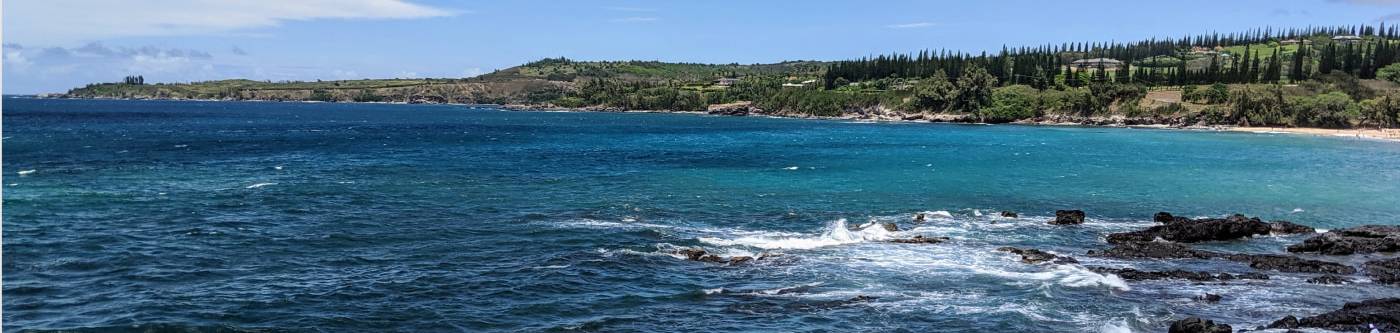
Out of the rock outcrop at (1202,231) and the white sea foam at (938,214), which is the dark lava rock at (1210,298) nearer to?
the rock outcrop at (1202,231)

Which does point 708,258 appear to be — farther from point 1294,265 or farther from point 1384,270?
point 1384,270

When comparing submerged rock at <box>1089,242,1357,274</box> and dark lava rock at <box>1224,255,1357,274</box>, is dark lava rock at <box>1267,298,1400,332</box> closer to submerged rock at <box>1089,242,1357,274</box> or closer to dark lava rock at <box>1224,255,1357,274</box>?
dark lava rock at <box>1224,255,1357,274</box>

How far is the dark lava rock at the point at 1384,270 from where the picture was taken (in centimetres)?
3059

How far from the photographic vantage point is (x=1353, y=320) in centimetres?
2411

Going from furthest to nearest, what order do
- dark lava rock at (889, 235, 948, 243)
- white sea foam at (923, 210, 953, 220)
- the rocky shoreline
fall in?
1. white sea foam at (923, 210, 953, 220)
2. dark lava rock at (889, 235, 948, 243)
3. the rocky shoreline

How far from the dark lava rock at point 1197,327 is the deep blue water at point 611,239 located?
1.16 meters

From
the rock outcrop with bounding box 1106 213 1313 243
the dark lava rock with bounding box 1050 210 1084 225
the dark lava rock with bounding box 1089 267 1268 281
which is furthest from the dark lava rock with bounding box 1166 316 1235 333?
the dark lava rock with bounding box 1050 210 1084 225

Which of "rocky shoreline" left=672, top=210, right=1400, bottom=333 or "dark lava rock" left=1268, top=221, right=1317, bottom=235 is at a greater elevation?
"dark lava rock" left=1268, top=221, right=1317, bottom=235

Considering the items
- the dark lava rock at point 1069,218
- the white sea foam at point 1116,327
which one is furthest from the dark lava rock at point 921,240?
the white sea foam at point 1116,327

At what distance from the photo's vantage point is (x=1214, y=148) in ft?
334

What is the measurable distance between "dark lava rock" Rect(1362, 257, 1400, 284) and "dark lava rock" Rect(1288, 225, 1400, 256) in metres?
2.09

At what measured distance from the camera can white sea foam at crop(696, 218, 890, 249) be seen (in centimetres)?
3747

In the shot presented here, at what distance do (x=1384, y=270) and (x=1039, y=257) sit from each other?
37.1ft

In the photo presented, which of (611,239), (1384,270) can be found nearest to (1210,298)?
(1384,270)
